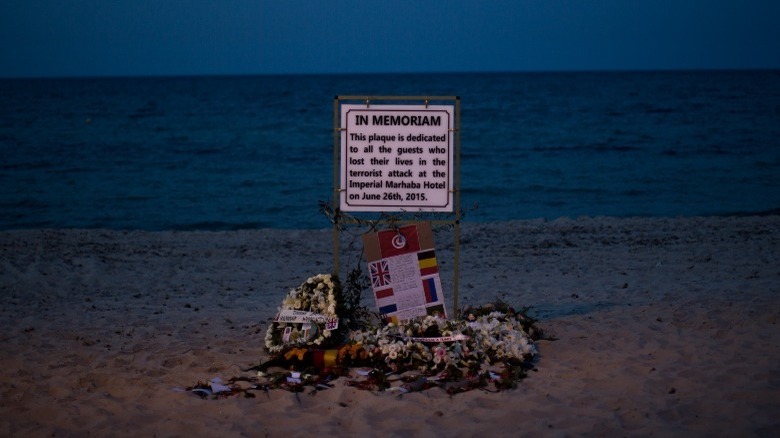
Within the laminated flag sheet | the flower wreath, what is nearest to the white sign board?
the laminated flag sheet

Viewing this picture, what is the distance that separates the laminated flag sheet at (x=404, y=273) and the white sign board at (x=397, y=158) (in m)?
0.25

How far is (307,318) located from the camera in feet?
21.9

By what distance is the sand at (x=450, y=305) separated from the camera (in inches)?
213

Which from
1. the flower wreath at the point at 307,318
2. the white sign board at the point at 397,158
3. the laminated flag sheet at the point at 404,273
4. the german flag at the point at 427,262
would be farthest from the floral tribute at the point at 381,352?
the white sign board at the point at 397,158

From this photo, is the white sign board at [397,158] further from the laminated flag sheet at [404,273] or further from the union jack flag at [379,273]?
the union jack flag at [379,273]

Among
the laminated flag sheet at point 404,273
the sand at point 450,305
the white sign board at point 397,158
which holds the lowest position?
the sand at point 450,305

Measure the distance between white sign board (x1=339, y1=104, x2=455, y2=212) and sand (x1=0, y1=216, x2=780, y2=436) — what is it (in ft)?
5.52

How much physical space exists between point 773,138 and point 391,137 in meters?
31.6

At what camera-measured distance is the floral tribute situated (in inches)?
239

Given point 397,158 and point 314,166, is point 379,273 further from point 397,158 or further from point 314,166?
point 314,166

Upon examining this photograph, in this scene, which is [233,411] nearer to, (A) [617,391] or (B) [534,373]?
(B) [534,373]

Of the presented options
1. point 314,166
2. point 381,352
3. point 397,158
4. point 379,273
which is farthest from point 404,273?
point 314,166

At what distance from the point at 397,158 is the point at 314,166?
71.5 feet

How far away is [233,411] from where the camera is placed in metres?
5.61
